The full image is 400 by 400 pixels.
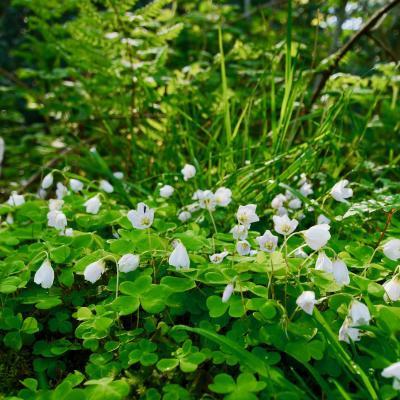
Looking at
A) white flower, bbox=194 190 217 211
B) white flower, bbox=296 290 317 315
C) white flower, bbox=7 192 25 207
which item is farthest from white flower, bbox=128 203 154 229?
white flower, bbox=7 192 25 207

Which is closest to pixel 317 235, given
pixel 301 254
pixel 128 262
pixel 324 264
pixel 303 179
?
pixel 324 264

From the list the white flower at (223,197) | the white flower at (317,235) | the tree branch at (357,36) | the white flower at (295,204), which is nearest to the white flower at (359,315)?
the white flower at (317,235)

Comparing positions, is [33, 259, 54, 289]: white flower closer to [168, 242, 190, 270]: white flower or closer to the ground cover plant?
the ground cover plant

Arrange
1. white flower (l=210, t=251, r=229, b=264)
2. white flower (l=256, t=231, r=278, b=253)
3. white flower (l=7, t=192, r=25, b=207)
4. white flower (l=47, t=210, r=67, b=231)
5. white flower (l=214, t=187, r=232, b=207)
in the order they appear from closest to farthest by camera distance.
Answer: white flower (l=256, t=231, r=278, b=253) → white flower (l=210, t=251, r=229, b=264) → white flower (l=47, t=210, r=67, b=231) → white flower (l=214, t=187, r=232, b=207) → white flower (l=7, t=192, r=25, b=207)

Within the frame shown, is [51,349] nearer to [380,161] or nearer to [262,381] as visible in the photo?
[262,381]

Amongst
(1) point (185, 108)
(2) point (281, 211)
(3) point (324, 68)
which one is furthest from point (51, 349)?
(3) point (324, 68)

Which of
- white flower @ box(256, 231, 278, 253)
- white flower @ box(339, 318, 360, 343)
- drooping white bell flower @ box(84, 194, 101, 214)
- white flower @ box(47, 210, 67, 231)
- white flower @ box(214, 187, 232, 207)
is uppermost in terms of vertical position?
white flower @ box(256, 231, 278, 253)

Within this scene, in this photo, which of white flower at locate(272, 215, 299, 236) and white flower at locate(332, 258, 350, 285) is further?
white flower at locate(272, 215, 299, 236)
